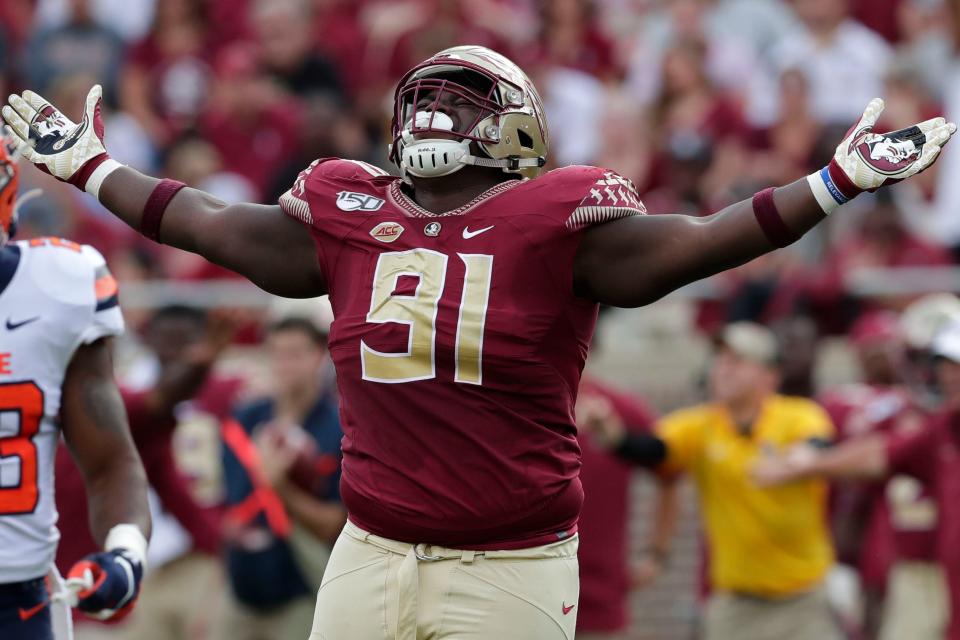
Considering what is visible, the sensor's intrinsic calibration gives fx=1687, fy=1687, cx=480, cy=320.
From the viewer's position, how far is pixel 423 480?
12.3ft

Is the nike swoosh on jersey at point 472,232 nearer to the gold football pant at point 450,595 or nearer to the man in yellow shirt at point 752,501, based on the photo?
the gold football pant at point 450,595

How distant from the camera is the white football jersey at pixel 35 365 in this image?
4.14 meters

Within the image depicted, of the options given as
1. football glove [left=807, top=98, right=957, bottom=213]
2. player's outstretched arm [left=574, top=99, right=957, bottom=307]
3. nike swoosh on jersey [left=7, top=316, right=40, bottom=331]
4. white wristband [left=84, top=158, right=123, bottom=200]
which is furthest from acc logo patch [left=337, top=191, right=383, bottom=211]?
football glove [left=807, top=98, right=957, bottom=213]

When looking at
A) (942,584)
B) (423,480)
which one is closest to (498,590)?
(423,480)

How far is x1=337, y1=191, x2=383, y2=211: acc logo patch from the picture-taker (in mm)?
3916

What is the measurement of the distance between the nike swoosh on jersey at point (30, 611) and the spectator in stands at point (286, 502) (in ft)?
9.05

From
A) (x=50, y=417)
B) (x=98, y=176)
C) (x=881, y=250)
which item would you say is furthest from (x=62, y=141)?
(x=881, y=250)

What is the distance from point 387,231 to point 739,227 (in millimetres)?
801

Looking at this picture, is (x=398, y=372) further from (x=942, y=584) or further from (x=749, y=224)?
(x=942, y=584)

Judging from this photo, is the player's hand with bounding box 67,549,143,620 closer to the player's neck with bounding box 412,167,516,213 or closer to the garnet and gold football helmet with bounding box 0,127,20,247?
the garnet and gold football helmet with bounding box 0,127,20,247

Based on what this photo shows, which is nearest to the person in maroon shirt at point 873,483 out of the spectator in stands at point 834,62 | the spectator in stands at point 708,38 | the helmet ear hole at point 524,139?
the spectator in stands at point 834,62

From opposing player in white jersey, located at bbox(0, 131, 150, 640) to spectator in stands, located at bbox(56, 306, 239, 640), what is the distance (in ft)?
8.22

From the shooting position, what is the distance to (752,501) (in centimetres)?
765

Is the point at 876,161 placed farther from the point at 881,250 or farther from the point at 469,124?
the point at 881,250
